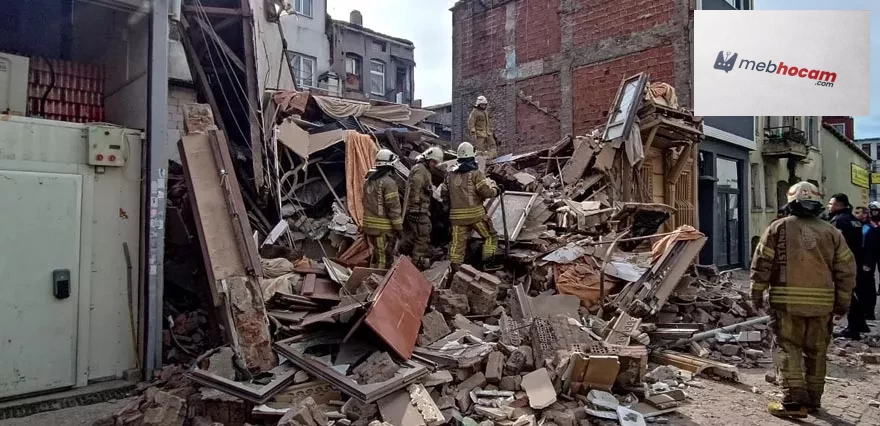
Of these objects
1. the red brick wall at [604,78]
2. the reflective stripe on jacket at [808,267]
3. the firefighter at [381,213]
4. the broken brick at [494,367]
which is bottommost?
the broken brick at [494,367]

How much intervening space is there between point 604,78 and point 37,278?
13757 millimetres

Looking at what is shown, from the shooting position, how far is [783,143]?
18.6m

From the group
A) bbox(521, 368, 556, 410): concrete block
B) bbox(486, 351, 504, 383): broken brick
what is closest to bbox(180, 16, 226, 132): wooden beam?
bbox(486, 351, 504, 383): broken brick

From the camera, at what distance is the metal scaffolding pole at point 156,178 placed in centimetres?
535

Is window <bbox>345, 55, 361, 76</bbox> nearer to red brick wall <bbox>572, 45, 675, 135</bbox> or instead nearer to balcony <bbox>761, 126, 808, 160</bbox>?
red brick wall <bbox>572, 45, 675, 135</bbox>

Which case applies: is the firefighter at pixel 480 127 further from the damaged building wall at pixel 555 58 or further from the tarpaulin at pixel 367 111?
the damaged building wall at pixel 555 58

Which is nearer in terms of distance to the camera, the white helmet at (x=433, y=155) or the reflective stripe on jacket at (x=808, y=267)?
the reflective stripe on jacket at (x=808, y=267)

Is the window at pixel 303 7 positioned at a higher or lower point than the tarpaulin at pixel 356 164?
higher

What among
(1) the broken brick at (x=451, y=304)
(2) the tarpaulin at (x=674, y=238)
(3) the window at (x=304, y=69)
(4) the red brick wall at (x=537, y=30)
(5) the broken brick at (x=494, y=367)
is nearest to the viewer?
(5) the broken brick at (x=494, y=367)

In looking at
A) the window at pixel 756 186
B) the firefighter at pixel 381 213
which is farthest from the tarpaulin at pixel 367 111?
the window at pixel 756 186

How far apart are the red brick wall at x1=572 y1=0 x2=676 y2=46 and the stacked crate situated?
12.6 meters

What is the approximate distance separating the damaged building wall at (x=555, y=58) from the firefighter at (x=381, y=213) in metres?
9.37

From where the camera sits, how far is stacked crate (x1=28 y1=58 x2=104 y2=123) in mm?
5523

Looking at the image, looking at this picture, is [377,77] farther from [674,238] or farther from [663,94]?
[674,238]
